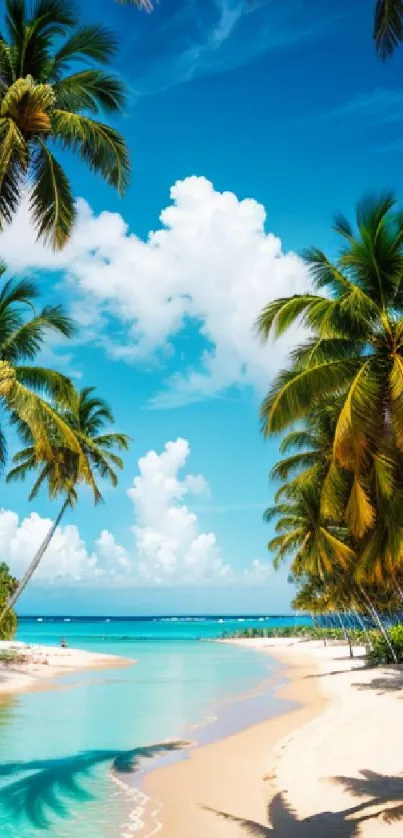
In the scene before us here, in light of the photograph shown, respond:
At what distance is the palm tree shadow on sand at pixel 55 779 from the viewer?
1025 centimetres

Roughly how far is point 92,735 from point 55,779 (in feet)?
17.6

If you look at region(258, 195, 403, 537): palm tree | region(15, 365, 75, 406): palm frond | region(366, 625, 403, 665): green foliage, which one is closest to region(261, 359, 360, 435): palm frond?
region(258, 195, 403, 537): palm tree

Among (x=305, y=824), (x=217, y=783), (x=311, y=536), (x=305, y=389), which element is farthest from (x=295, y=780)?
(x=311, y=536)

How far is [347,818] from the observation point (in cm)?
810

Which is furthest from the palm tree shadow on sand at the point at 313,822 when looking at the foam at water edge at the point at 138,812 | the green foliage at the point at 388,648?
the green foliage at the point at 388,648

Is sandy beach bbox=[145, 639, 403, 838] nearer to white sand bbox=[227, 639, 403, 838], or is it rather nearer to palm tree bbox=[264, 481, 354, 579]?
white sand bbox=[227, 639, 403, 838]

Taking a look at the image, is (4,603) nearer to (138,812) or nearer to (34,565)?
(34,565)

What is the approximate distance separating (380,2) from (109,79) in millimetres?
4578

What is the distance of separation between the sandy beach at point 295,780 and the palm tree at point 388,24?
8592mm

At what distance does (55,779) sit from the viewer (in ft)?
40.6

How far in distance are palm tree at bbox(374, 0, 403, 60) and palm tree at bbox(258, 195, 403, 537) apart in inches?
179

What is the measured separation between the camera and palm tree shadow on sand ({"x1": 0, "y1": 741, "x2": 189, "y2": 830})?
33.6 ft

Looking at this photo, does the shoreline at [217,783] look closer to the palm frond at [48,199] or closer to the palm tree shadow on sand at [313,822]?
the palm tree shadow on sand at [313,822]

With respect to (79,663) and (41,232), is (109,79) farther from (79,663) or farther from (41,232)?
(79,663)
